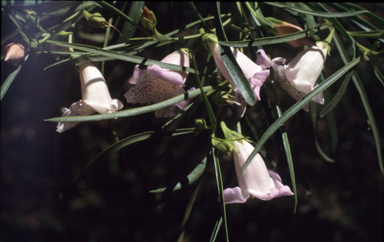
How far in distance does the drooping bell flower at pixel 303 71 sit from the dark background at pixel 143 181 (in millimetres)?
365

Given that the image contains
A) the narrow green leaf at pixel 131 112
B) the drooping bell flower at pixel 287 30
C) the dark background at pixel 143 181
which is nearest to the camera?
the narrow green leaf at pixel 131 112

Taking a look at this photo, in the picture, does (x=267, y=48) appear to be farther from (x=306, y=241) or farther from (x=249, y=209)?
(x=306, y=241)

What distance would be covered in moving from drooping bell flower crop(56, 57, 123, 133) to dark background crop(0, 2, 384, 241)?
0.35m

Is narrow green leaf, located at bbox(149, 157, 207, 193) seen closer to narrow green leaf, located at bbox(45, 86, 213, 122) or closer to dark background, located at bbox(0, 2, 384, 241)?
narrow green leaf, located at bbox(45, 86, 213, 122)

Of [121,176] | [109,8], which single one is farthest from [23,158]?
[109,8]

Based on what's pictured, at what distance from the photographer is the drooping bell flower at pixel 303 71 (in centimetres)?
48

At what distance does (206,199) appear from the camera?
104 cm

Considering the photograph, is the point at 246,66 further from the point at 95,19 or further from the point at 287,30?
the point at 95,19

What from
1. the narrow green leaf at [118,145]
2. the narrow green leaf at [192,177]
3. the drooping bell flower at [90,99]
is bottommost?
the narrow green leaf at [192,177]

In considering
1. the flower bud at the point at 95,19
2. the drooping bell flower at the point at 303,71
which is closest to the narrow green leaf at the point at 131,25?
the flower bud at the point at 95,19

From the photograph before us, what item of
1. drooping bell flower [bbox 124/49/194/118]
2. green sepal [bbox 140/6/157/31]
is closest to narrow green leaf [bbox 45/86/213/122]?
drooping bell flower [bbox 124/49/194/118]

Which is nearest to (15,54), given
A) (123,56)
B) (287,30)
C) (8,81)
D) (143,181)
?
(8,81)

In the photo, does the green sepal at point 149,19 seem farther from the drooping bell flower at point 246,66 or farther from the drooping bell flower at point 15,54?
the drooping bell flower at point 15,54

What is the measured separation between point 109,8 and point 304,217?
1.07m
